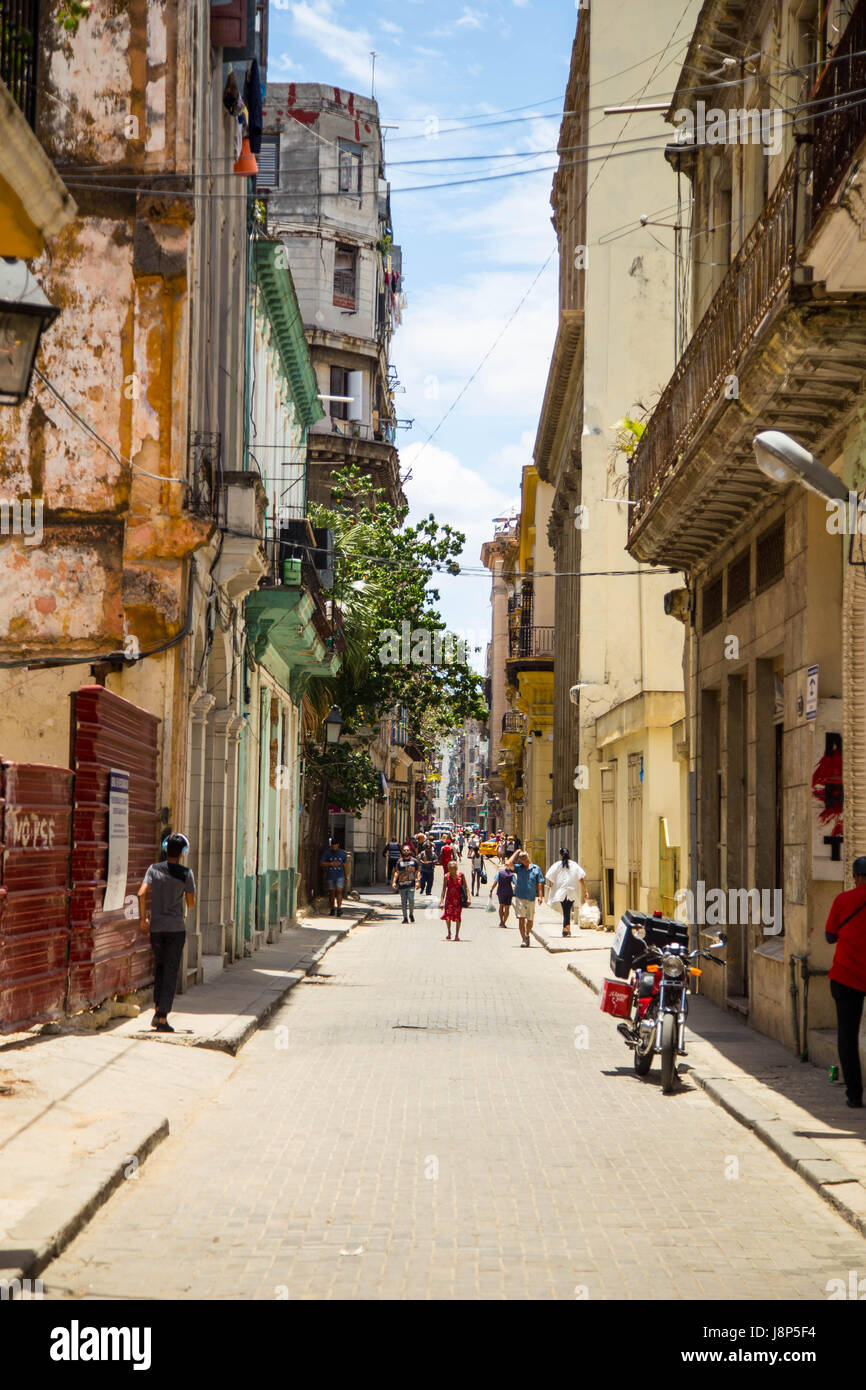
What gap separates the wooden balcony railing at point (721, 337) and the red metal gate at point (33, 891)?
5902 millimetres

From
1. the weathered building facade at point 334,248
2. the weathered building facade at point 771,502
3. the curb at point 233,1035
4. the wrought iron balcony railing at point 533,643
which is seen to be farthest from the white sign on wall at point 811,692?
the wrought iron balcony railing at point 533,643

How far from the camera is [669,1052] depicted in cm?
1118

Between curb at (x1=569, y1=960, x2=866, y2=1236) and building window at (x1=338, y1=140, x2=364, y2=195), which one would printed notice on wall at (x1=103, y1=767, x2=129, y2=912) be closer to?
curb at (x1=569, y1=960, x2=866, y2=1236)

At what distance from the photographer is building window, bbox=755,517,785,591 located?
13.8 meters

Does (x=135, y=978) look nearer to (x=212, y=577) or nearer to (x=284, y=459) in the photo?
(x=212, y=577)

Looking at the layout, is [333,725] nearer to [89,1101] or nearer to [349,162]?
[349,162]

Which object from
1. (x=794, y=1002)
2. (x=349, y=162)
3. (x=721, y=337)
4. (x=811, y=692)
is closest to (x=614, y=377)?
(x=349, y=162)

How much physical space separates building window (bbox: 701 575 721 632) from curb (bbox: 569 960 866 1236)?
6.55 metres

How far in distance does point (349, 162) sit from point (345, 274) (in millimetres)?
3673

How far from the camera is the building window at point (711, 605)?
17.2m

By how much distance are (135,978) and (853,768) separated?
21.2 ft

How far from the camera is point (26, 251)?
7.85 metres

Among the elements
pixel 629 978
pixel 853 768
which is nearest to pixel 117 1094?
pixel 629 978

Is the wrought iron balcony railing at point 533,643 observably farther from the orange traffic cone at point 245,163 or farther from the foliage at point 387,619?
the orange traffic cone at point 245,163
